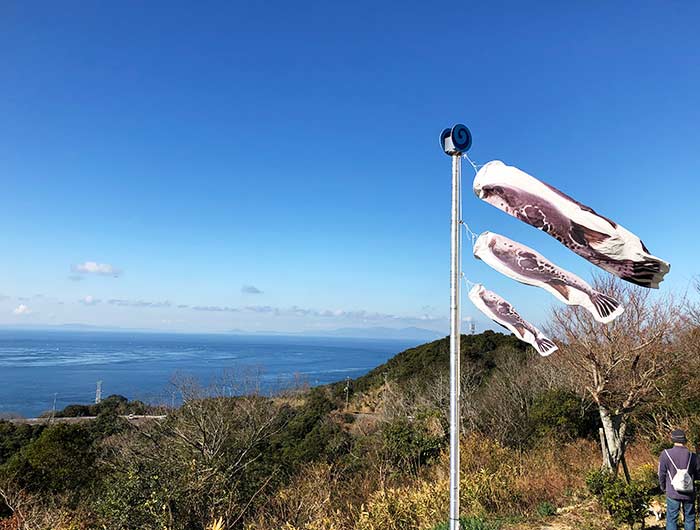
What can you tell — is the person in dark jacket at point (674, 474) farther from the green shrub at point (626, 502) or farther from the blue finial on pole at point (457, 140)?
the blue finial on pole at point (457, 140)

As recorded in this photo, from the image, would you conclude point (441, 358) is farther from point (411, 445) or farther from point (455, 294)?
point (455, 294)

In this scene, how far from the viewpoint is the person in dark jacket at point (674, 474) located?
4.23 m

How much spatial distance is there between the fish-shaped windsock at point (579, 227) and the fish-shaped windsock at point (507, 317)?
748 millimetres

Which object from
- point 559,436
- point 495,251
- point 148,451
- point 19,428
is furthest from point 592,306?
point 19,428

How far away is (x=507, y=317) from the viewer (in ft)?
10.3

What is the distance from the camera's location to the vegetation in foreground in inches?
209

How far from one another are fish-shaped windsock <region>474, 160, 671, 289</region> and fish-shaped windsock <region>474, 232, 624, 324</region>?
0.26 metres

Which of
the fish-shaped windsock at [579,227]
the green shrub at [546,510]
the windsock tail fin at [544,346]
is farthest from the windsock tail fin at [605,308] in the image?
the green shrub at [546,510]

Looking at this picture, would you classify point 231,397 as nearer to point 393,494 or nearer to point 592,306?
point 393,494

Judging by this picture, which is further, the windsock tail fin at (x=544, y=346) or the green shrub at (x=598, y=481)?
the green shrub at (x=598, y=481)

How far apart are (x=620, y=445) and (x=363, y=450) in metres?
8.43

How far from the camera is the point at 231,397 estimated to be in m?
15.7

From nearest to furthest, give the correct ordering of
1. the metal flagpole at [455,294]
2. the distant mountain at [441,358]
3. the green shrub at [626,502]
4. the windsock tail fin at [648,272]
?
1. the windsock tail fin at [648,272]
2. the metal flagpole at [455,294]
3. the green shrub at [626,502]
4. the distant mountain at [441,358]

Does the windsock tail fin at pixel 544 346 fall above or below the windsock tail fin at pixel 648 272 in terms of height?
below
